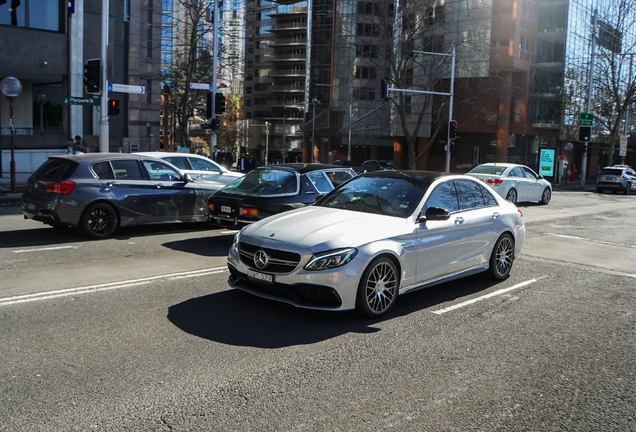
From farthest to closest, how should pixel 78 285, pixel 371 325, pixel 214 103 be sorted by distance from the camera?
pixel 214 103, pixel 78 285, pixel 371 325

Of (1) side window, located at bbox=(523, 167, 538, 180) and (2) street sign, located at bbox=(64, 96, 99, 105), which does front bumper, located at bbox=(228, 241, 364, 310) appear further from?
(1) side window, located at bbox=(523, 167, 538, 180)

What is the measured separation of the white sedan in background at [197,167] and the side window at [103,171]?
454cm

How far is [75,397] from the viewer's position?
4340 millimetres

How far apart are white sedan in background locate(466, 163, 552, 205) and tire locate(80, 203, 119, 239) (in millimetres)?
14283

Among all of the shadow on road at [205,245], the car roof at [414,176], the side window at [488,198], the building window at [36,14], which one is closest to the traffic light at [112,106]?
the building window at [36,14]

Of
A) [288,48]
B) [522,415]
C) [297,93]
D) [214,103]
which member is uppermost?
[288,48]

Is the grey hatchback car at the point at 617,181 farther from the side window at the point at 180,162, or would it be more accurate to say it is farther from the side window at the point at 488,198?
the side window at the point at 488,198

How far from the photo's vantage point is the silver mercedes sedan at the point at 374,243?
6258mm

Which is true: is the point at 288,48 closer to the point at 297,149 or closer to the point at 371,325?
the point at 297,149

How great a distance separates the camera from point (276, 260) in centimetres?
639

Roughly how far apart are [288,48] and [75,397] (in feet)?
348

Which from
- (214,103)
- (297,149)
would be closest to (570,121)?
(214,103)

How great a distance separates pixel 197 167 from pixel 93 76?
24.7 ft

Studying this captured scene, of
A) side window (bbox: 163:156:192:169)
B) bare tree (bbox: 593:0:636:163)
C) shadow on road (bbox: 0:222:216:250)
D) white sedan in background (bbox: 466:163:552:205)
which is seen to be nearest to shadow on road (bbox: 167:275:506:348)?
shadow on road (bbox: 0:222:216:250)
